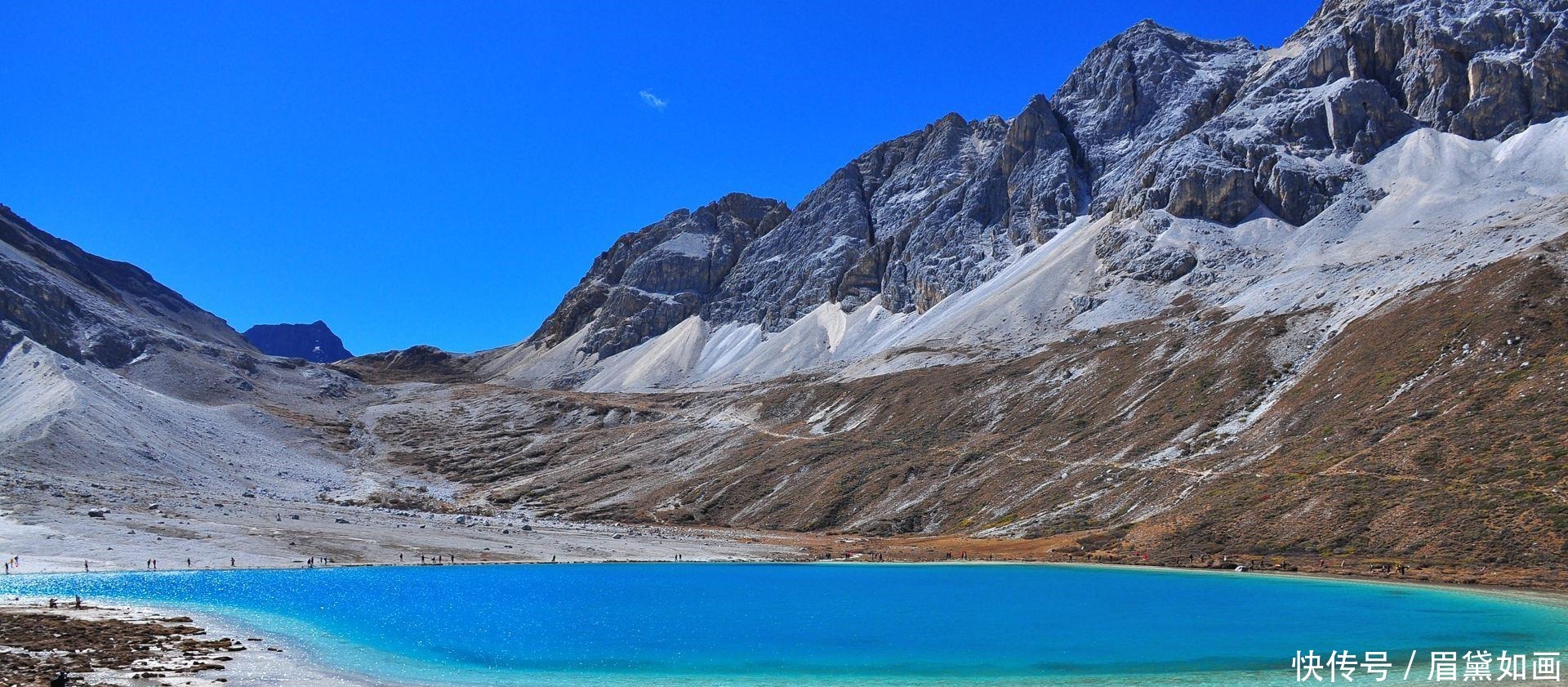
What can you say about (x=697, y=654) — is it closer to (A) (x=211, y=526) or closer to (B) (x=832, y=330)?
(A) (x=211, y=526)

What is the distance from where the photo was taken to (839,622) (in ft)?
151

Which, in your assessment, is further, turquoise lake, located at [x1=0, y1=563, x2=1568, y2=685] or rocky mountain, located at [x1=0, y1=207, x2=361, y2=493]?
rocky mountain, located at [x1=0, y1=207, x2=361, y2=493]

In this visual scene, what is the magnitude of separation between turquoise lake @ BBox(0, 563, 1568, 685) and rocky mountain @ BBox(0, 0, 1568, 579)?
15042 millimetres

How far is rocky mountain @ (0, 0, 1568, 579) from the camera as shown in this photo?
69.6m

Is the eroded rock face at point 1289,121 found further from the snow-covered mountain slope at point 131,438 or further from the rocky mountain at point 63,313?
the rocky mountain at point 63,313

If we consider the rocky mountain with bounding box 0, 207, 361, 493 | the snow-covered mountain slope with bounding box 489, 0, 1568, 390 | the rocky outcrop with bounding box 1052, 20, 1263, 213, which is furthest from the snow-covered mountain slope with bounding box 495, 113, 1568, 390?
the rocky mountain with bounding box 0, 207, 361, 493

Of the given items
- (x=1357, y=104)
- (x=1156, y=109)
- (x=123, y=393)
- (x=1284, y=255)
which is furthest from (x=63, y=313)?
(x=1357, y=104)

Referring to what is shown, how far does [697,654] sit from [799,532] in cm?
6312

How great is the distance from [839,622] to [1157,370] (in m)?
73.4

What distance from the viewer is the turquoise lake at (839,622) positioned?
34.3 meters

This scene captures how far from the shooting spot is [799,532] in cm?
9988

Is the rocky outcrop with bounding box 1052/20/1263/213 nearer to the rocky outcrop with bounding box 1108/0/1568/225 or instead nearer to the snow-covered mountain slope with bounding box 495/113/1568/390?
the rocky outcrop with bounding box 1108/0/1568/225

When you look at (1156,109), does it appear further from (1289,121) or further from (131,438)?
(131,438)

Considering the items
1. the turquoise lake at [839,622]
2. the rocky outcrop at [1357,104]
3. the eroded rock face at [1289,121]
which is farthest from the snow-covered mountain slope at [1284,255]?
the turquoise lake at [839,622]
